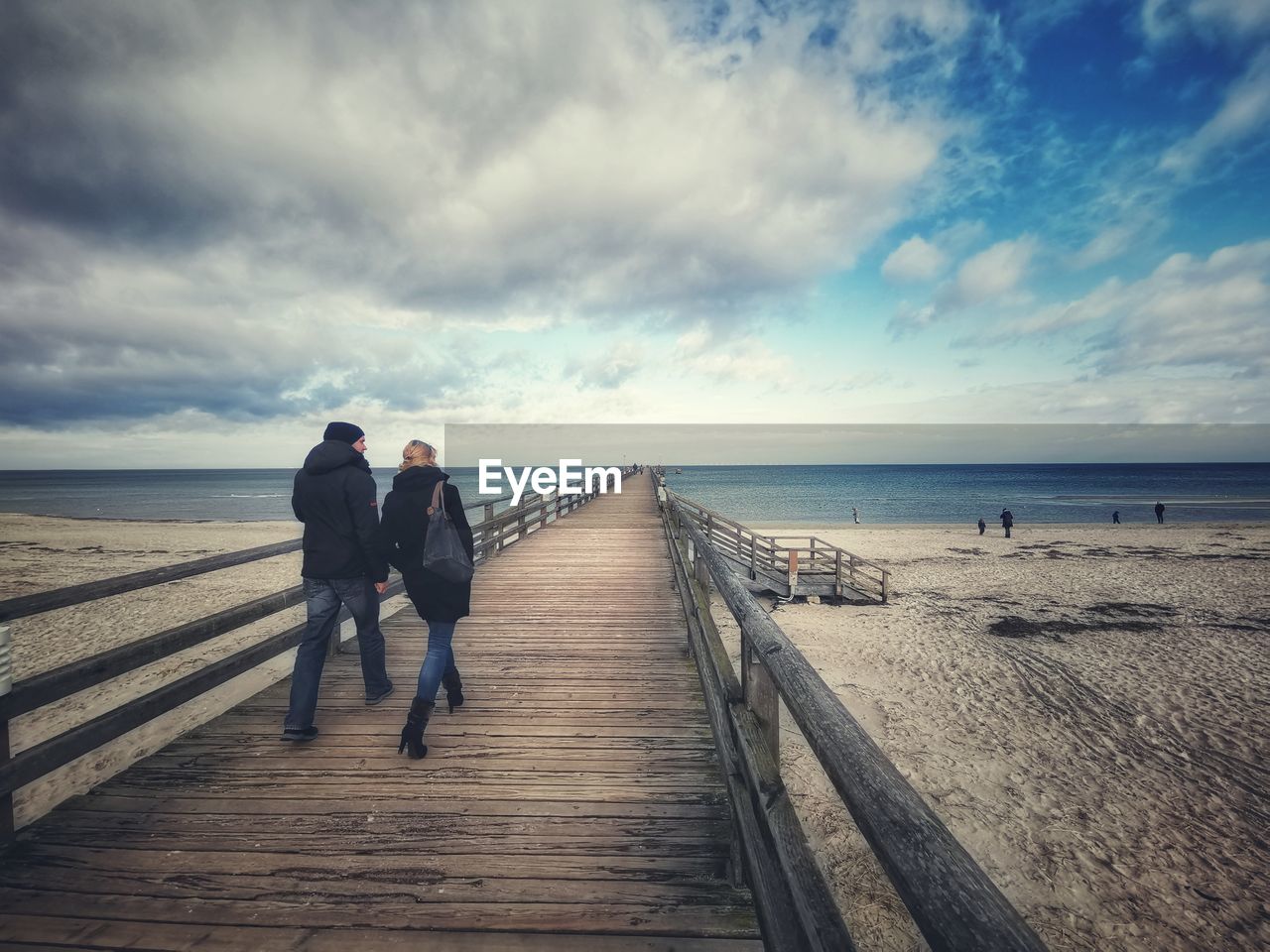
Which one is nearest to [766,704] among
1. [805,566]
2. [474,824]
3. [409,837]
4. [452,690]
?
[474,824]

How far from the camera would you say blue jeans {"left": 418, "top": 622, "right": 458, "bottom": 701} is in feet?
11.3

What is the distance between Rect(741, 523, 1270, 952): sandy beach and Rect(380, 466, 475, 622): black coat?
4388 mm

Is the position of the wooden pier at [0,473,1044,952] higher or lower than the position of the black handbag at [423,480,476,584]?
lower

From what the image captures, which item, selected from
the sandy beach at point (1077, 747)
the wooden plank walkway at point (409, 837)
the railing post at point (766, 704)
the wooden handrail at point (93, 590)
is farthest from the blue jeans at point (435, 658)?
the sandy beach at point (1077, 747)

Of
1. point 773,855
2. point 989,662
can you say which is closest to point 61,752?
point 773,855

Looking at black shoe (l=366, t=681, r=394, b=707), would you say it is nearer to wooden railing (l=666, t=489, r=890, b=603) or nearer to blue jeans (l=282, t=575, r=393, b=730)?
blue jeans (l=282, t=575, r=393, b=730)

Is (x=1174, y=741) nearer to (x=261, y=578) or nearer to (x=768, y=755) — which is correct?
(x=768, y=755)

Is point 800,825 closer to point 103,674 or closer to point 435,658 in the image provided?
point 435,658

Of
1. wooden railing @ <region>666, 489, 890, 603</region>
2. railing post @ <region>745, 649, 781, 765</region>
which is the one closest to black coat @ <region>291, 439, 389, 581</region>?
railing post @ <region>745, 649, 781, 765</region>

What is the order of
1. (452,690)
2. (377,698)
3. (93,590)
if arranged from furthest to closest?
(377,698) < (452,690) < (93,590)

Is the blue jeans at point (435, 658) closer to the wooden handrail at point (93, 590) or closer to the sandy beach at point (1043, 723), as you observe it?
the wooden handrail at point (93, 590)

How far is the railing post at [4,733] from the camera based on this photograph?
2.41 metres

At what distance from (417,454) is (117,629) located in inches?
523

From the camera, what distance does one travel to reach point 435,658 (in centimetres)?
357
